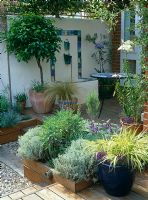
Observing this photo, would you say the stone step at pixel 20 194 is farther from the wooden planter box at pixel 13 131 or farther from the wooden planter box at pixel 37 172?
the wooden planter box at pixel 13 131

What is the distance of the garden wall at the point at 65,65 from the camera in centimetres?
700

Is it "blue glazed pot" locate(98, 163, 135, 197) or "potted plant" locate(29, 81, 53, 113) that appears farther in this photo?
"potted plant" locate(29, 81, 53, 113)

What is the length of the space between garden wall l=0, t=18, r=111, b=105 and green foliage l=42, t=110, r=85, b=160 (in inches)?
128

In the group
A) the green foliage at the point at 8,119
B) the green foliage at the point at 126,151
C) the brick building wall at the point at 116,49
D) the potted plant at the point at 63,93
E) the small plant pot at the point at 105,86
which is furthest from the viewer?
the brick building wall at the point at 116,49

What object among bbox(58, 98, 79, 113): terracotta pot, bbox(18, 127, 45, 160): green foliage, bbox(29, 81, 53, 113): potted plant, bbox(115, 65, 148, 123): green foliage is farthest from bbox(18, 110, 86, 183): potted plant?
bbox(29, 81, 53, 113): potted plant

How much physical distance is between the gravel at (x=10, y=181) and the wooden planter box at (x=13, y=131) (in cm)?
106

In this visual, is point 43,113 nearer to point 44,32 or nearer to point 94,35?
point 44,32

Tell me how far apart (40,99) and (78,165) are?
11.5 ft

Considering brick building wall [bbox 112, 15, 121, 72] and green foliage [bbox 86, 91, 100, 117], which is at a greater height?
brick building wall [bbox 112, 15, 121, 72]

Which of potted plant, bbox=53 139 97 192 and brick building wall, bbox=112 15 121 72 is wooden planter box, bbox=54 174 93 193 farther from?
brick building wall, bbox=112 15 121 72

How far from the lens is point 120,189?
3143 millimetres

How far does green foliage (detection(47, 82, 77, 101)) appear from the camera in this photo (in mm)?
6466

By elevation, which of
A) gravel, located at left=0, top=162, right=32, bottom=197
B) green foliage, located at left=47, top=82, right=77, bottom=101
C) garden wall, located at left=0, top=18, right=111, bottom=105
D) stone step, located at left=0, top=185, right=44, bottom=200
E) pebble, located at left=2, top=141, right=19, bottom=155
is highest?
garden wall, located at left=0, top=18, right=111, bottom=105

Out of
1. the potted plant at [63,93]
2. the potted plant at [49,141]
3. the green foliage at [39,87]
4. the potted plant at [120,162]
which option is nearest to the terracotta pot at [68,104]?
the potted plant at [63,93]
